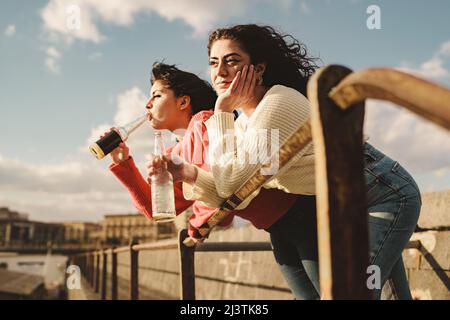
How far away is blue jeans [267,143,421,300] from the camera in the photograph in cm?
158

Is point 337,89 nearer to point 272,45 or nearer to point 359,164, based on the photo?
point 359,164

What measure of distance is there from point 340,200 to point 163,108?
1907 mm

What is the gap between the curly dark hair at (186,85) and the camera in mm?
2586

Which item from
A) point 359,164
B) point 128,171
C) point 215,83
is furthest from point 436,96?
point 128,171

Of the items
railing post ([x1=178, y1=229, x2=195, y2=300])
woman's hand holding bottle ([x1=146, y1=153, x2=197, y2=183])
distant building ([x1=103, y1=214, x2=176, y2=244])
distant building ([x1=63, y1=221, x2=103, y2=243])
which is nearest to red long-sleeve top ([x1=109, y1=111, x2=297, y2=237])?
woman's hand holding bottle ([x1=146, y1=153, x2=197, y2=183])

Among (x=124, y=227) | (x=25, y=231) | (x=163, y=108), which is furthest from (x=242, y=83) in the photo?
(x=25, y=231)

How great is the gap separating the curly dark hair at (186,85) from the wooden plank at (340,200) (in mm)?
1848

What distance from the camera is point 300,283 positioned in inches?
79.0

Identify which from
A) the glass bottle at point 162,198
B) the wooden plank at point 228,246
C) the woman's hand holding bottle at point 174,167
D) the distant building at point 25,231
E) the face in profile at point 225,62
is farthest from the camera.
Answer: the distant building at point 25,231

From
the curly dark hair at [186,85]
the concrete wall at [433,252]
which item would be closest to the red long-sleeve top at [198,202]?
the curly dark hair at [186,85]

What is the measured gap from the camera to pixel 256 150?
1.50 m

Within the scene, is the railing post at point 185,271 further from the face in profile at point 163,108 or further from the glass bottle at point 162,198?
the face in profile at point 163,108

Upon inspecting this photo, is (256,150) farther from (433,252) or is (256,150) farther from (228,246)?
(433,252)

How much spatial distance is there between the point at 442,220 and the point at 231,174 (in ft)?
8.38
